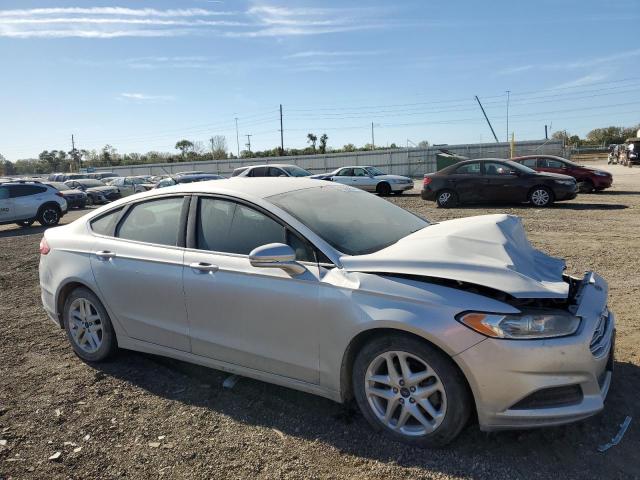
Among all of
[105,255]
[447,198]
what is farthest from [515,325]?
[447,198]

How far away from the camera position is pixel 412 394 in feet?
9.46

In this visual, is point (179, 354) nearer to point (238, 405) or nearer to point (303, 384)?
point (238, 405)

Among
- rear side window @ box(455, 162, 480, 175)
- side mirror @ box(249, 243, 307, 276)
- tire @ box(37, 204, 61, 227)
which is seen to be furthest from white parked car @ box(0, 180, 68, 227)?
side mirror @ box(249, 243, 307, 276)

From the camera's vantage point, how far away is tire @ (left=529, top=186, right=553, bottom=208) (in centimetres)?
1430

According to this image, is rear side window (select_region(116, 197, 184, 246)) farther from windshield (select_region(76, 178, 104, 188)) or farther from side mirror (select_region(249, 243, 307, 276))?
windshield (select_region(76, 178, 104, 188))

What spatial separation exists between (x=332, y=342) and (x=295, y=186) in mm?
1453

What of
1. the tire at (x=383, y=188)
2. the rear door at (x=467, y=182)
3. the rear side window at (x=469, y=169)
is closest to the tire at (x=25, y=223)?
the tire at (x=383, y=188)

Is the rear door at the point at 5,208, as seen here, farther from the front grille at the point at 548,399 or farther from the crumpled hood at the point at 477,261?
the front grille at the point at 548,399

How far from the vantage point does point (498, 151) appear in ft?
143

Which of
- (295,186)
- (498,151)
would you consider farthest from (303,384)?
(498,151)

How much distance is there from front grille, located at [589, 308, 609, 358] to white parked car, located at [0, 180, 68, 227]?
18413 millimetres

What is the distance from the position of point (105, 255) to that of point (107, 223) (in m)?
0.38

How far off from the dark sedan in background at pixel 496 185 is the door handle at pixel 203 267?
12.9 meters

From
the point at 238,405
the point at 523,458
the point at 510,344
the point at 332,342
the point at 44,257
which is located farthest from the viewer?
A: the point at 44,257
